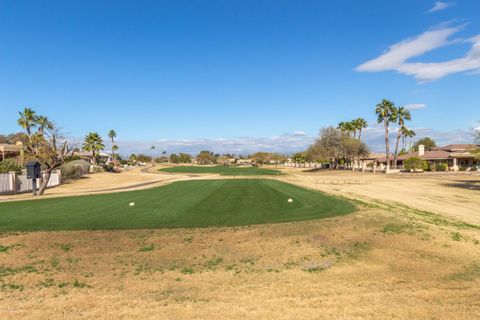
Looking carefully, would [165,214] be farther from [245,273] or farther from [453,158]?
[453,158]

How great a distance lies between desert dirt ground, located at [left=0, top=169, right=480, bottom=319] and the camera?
6.66 meters

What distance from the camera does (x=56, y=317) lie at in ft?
20.6

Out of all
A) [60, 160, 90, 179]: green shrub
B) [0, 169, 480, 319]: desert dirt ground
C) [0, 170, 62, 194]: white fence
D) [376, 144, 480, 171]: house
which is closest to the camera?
[0, 169, 480, 319]: desert dirt ground

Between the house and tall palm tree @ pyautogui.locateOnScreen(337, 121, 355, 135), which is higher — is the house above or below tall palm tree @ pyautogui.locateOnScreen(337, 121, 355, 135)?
below

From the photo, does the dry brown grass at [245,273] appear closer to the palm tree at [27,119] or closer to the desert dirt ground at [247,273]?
the desert dirt ground at [247,273]

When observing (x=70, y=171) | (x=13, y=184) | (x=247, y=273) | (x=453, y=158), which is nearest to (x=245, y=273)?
(x=247, y=273)

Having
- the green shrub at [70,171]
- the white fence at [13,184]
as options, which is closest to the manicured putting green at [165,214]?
the white fence at [13,184]

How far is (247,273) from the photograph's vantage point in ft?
28.4

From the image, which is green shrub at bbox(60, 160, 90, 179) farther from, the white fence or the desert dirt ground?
the desert dirt ground

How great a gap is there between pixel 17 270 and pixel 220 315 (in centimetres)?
608

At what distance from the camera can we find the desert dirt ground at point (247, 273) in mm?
6660

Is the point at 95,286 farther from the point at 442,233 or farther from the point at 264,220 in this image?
the point at 442,233

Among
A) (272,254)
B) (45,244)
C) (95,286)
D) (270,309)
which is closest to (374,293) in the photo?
(270,309)

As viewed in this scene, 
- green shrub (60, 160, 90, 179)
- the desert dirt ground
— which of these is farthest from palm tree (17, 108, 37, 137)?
the desert dirt ground
